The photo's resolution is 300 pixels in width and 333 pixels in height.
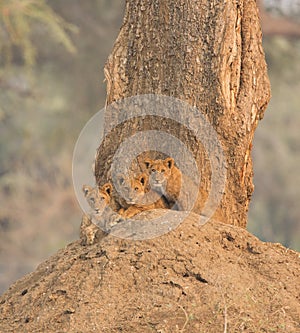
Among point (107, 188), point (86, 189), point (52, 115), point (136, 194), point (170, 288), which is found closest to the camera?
point (170, 288)

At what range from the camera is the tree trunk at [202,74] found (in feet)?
25.0

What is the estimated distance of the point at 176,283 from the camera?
6523 millimetres

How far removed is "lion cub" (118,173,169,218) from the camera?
295 inches

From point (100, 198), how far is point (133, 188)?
0.91 feet

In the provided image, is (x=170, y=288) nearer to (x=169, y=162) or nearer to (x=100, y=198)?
(x=100, y=198)

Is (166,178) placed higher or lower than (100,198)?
higher

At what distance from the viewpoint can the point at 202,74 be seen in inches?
301

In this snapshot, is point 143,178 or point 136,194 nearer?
point 136,194

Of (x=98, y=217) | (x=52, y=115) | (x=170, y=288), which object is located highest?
(x=52, y=115)

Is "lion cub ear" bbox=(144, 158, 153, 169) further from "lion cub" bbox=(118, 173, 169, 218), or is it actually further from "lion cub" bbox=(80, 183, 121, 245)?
"lion cub" bbox=(80, 183, 121, 245)

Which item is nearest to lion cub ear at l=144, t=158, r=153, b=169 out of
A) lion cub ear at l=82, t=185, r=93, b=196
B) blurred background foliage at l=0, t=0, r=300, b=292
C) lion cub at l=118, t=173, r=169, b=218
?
lion cub at l=118, t=173, r=169, b=218

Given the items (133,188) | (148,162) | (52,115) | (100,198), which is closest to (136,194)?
(133,188)

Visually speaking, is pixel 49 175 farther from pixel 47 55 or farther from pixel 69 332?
pixel 69 332

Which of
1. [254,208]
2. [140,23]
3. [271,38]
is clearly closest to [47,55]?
[271,38]
